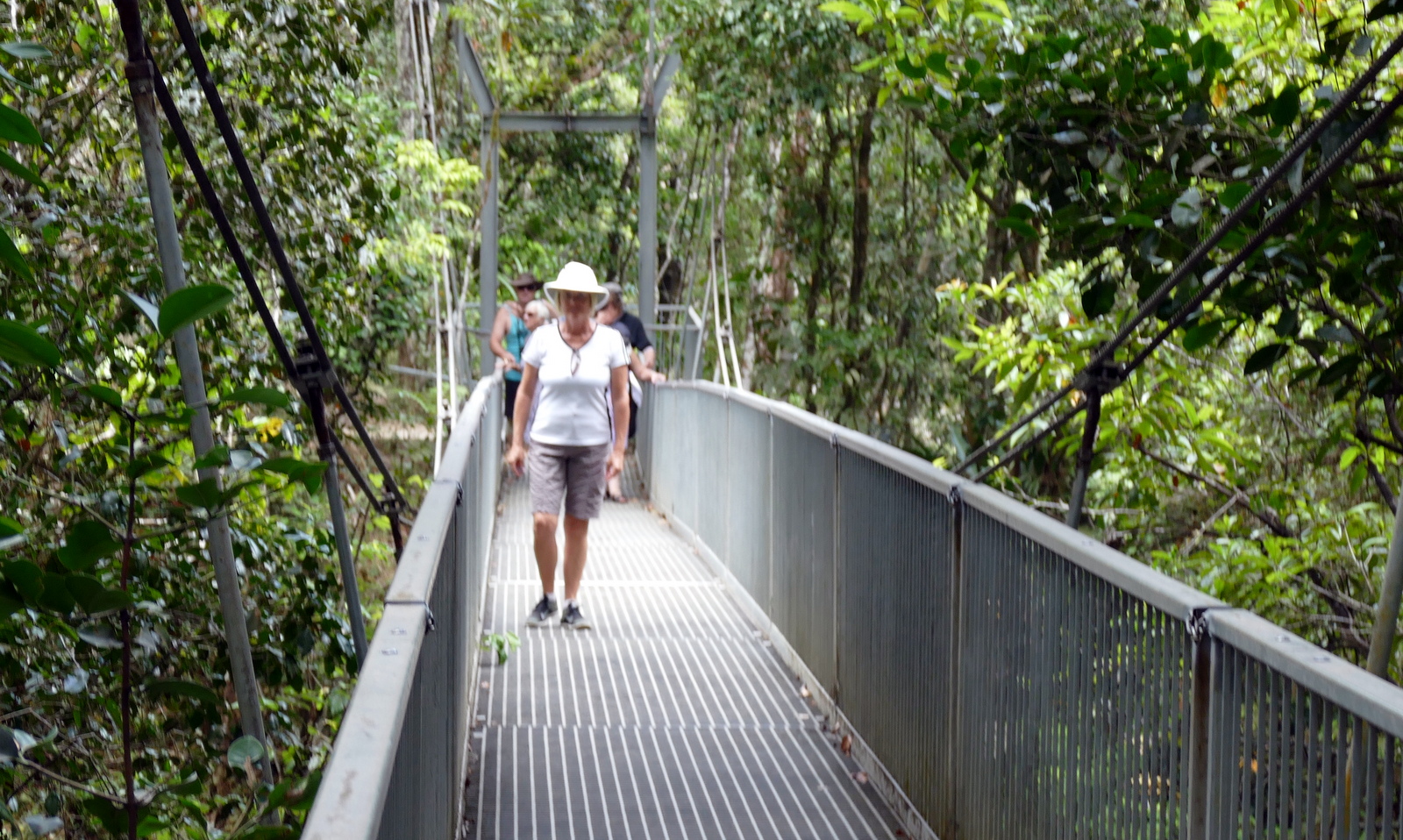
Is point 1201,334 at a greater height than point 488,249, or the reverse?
point 488,249

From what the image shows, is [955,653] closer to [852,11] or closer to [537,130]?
[852,11]

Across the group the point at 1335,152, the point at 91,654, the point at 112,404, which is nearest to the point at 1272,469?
the point at 1335,152

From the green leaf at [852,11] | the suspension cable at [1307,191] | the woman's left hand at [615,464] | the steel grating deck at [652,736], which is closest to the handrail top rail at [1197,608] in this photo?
the suspension cable at [1307,191]

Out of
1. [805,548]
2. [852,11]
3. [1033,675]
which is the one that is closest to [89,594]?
[1033,675]

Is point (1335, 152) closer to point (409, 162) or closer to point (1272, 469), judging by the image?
point (1272, 469)

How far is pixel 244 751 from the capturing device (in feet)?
8.36

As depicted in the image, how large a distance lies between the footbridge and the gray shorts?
0.42 meters

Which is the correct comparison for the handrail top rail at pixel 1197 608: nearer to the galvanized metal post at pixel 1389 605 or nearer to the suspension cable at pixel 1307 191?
the galvanized metal post at pixel 1389 605

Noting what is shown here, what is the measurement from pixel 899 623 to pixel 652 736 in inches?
51.4

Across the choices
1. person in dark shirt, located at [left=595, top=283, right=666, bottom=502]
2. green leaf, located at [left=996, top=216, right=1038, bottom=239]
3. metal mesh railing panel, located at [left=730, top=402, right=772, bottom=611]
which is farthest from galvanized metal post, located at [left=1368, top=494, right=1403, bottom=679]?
person in dark shirt, located at [left=595, top=283, right=666, bottom=502]

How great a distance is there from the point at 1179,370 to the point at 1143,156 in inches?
74.5

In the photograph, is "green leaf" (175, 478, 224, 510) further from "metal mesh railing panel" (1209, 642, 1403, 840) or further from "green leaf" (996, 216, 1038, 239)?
"green leaf" (996, 216, 1038, 239)

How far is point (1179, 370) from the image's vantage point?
5.74 metres

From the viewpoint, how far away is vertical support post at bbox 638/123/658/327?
13445 mm
